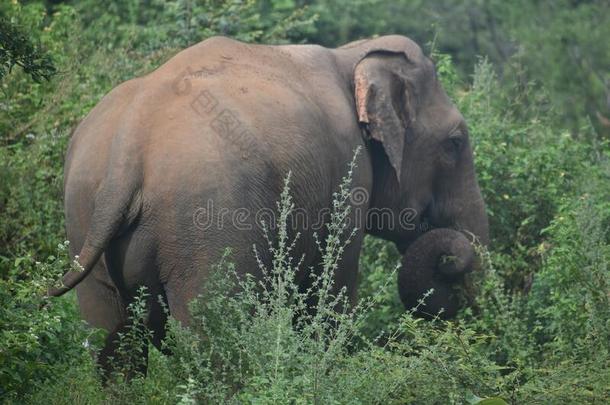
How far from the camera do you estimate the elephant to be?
8109 mm

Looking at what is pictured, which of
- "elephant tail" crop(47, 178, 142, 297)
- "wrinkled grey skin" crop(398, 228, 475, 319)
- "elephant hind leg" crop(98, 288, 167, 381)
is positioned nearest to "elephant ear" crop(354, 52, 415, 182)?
"wrinkled grey skin" crop(398, 228, 475, 319)

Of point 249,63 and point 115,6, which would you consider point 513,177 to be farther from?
point 115,6

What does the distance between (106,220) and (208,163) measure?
609mm

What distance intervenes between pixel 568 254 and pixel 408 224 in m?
1.23

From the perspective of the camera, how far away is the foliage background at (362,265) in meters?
7.69

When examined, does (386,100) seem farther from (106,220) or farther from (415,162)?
(106,220)

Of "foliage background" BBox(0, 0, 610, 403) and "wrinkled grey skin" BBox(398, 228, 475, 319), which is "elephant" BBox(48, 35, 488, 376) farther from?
"wrinkled grey skin" BBox(398, 228, 475, 319)

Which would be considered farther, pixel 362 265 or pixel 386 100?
pixel 362 265

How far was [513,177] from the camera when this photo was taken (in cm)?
1180

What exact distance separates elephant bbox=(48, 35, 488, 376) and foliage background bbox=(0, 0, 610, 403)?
0.26 metres

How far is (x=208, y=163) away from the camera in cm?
816

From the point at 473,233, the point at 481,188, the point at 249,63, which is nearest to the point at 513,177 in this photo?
the point at 481,188

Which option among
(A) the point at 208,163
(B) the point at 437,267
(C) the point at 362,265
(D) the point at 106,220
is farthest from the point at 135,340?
(C) the point at 362,265

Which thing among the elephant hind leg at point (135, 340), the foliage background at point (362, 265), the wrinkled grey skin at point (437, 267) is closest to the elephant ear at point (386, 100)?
the wrinkled grey skin at point (437, 267)
